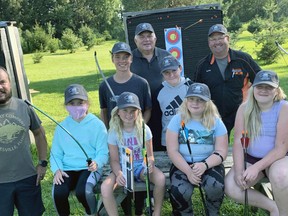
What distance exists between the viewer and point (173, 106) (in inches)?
148

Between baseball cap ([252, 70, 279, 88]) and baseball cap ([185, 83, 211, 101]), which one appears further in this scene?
baseball cap ([185, 83, 211, 101])

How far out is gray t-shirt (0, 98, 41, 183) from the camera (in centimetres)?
315

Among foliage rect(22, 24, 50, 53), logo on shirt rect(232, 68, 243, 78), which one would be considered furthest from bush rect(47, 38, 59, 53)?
logo on shirt rect(232, 68, 243, 78)

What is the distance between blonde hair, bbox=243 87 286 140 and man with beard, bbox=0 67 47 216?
1.90 meters

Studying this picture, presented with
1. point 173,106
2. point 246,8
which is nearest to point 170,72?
point 173,106

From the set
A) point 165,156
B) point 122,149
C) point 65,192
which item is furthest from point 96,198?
point 165,156

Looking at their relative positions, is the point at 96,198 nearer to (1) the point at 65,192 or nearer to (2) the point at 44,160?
(1) the point at 65,192

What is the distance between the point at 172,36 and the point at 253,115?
3.98m

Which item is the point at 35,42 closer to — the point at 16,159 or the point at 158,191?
the point at 16,159

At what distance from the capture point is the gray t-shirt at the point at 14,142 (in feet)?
10.3

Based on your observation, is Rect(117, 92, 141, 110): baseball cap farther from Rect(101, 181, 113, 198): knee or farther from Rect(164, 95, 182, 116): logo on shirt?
Rect(101, 181, 113, 198): knee

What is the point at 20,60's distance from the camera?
659 centimetres

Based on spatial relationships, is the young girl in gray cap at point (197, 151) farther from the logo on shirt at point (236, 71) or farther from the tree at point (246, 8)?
the tree at point (246, 8)

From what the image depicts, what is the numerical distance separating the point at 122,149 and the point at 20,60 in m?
4.12
